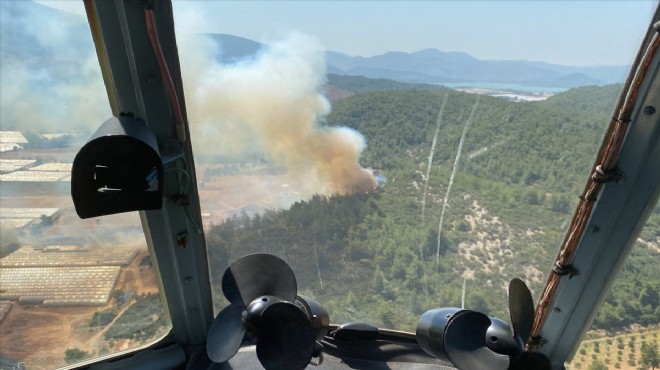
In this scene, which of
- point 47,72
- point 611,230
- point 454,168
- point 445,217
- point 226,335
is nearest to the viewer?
point 47,72

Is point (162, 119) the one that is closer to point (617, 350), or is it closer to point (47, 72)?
point (47, 72)

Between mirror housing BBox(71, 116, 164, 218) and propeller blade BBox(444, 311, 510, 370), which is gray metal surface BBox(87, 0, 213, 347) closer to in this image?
mirror housing BBox(71, 116, 164, 218)

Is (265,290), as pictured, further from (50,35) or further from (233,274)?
(50,35)

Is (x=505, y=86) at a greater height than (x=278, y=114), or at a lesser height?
greater

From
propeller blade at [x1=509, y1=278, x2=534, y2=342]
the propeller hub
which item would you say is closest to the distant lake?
propeller blade at [x1=509, y1=278, x2=534, y2=342]

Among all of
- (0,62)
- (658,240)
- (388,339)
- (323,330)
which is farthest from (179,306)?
(658,240)

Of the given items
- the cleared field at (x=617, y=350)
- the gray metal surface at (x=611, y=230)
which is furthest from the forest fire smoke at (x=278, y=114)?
the cleared field at (x=617, y=350)

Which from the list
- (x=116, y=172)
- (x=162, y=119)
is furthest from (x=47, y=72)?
(x=116, y=172)
